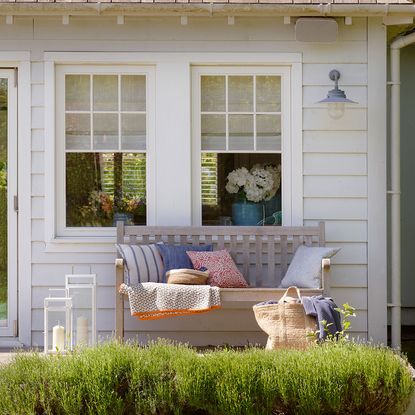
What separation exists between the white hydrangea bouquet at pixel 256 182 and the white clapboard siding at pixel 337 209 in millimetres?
354

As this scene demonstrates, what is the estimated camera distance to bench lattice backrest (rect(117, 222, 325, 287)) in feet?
26.6

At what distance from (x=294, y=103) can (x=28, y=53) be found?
2.21m

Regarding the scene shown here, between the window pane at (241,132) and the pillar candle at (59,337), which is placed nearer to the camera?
the pillar candle at (59,337)

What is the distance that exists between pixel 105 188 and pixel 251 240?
50.8 inches

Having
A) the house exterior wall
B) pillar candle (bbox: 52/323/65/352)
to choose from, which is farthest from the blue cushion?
pillar candle (bbox: 52/323/65/352)

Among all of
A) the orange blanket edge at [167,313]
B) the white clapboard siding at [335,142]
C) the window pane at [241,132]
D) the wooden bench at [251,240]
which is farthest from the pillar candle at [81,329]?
the white clapboard siding at [335,142]

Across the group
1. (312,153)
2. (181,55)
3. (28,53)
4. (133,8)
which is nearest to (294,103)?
(312,153)

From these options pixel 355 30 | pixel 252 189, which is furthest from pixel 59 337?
pixel 355 30

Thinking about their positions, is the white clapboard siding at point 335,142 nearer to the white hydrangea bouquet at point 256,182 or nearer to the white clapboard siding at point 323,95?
the white clapboard siding at point 323,95

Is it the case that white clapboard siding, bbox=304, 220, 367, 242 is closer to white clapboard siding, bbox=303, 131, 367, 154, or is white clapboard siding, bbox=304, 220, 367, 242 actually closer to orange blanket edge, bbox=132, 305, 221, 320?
white clapboard siding, bbox=303, 131, 367, 154

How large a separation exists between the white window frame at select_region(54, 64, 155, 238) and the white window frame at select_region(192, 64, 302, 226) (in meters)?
0.35

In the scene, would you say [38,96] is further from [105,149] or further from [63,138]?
[105,149]

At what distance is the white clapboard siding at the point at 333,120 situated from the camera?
8.21 m

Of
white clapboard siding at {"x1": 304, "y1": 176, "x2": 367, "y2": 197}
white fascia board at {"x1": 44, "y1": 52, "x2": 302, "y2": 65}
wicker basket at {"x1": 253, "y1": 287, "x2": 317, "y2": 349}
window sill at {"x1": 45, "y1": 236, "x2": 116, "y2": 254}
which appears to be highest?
white fascia board at {"x1": 44, "y1": 52, "x2": 302, "y2": 65}
